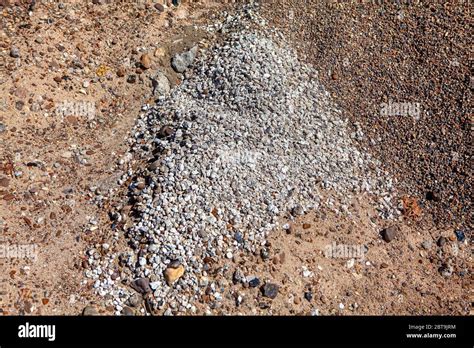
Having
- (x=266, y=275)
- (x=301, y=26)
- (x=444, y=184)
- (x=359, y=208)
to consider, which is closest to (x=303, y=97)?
(x=301, y=26)

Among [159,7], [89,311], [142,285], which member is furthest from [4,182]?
[159,7]

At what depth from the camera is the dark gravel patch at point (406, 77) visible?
27.7ft

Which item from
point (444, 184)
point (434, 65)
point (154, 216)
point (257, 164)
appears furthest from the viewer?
point (434, 65)

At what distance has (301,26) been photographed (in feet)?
31.3

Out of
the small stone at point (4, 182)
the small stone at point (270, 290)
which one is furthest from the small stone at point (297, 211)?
the small stone at point (4, 182)

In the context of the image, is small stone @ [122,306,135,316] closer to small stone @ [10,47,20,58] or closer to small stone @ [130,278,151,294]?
small stone @ [130,278,151,294]

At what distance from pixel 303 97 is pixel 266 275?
11.6 feet

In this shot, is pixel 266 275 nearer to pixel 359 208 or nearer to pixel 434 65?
pixel 359 208

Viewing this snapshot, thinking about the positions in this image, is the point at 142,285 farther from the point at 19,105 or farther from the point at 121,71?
the point at 121,71

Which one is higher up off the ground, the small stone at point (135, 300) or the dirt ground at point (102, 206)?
the dirt ground at point (102, 206)


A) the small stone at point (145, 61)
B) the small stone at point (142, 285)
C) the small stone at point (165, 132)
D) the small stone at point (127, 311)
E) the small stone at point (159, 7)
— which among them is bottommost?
the small stone at point (127, 311)

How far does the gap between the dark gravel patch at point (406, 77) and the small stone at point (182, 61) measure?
6.12 ft

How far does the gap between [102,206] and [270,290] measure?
3.04 m

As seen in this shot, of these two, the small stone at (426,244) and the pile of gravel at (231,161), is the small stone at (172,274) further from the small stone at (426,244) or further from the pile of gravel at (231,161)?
the small stone at (426,244)
